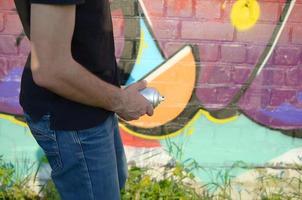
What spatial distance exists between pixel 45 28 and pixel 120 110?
411mm

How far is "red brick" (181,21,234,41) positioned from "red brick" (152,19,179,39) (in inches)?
1.8

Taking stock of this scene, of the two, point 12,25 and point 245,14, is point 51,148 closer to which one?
point 12,25

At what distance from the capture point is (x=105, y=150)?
177 cm

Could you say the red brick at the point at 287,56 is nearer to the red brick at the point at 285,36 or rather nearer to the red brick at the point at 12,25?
the red brick at the point at 285,36

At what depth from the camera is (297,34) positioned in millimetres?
3055

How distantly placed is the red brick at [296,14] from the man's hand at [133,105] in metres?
1.53

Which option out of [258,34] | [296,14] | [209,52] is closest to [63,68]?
[209,52]

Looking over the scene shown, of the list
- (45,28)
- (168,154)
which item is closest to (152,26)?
(168,154)

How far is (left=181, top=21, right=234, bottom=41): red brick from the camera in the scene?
9.92ft

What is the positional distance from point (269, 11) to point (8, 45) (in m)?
1.46

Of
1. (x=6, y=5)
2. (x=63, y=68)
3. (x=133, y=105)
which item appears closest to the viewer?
(x=63, y=68)

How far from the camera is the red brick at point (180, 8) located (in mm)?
2992

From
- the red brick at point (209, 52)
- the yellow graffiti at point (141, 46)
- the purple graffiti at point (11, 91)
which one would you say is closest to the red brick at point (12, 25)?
the purple graffiti at point (11, 91)

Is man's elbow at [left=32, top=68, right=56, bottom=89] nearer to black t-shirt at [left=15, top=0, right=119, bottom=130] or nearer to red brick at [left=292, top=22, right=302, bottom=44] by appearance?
black t-shirt at [left=15, top=0, right=119, bottom=130]
